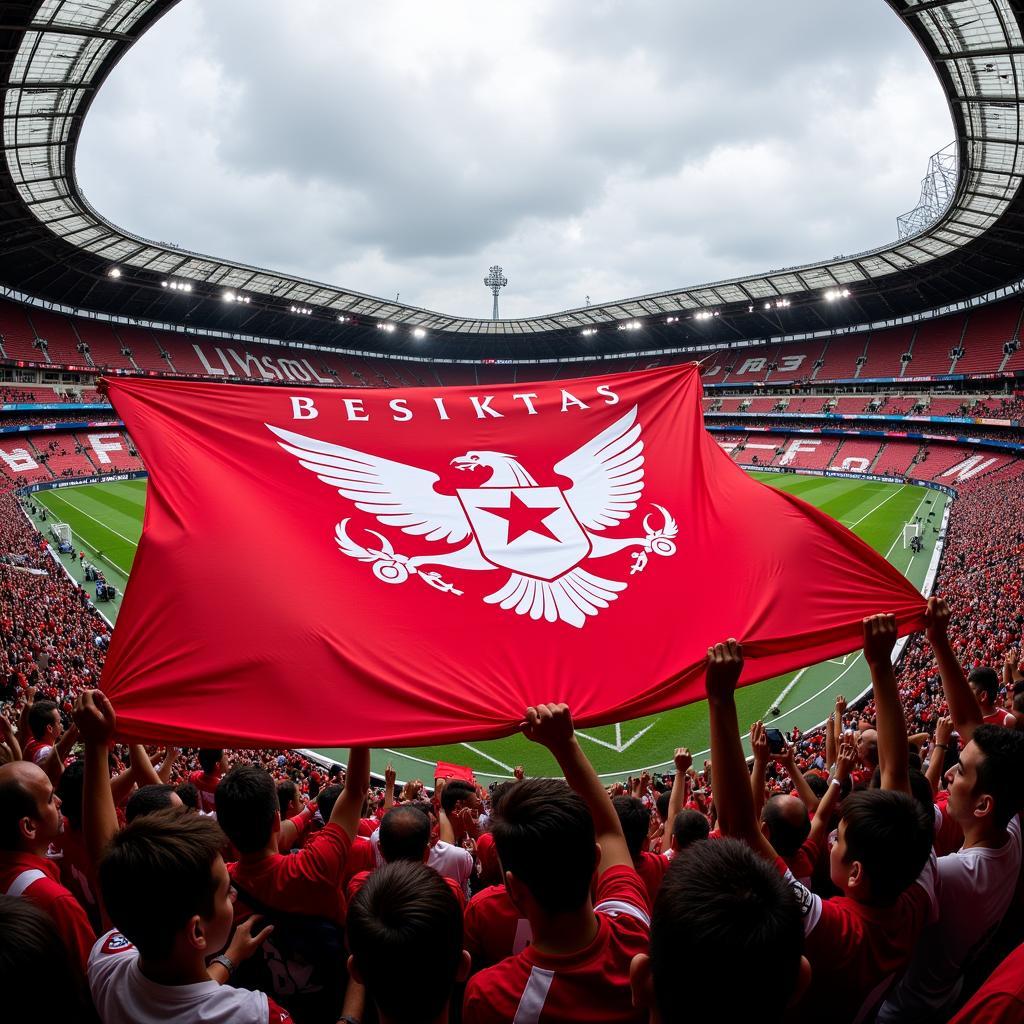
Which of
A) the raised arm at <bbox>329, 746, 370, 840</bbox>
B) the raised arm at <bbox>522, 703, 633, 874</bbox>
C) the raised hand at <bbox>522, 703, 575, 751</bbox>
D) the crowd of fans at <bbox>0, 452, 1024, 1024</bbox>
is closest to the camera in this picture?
the crowd of fans at <bbox>0, 452, 1024, 1024</bbox>

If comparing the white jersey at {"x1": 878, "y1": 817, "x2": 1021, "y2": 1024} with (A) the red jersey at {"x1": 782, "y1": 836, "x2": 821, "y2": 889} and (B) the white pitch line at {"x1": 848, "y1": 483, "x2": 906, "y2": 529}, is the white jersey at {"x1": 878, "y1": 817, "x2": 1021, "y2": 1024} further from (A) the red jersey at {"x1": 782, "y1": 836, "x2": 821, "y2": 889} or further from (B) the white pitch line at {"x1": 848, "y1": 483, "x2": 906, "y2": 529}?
(B) the white pitch line at {"x1": 848, "y1": 483, "x2": 906, "y2": 529}

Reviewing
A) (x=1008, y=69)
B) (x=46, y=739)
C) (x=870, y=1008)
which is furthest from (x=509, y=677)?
(x=1008, y=69)

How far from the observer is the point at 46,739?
5262mm

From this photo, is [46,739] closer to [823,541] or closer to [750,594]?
[750,594]

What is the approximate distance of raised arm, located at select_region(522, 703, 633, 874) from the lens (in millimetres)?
2512

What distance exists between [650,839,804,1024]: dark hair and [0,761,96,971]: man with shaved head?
2264 mm

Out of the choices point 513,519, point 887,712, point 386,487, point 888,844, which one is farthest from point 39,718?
point 887,712

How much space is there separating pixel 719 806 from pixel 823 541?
2611mm

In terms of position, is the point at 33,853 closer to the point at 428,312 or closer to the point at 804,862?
the point at 804,862

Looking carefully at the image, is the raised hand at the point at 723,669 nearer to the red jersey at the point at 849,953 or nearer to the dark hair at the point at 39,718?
the red jersey at the point at 849,953

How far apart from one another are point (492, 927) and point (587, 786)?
78 centimetres

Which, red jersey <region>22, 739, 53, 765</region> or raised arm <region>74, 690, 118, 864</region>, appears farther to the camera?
red jersey <region>22, 739, 53, 765</region>

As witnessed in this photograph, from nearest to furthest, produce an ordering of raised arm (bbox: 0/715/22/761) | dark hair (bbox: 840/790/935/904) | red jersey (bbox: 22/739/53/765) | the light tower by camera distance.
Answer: dark hair (bbox: 840/790/935/904)
raised arm (bbox: 0/715/22/761)
red jersey (bbox: 22/739/53/765)
the light tower

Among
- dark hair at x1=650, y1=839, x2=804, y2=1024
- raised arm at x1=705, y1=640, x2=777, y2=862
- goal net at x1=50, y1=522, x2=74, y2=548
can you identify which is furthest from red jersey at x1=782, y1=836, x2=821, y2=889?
goal net at x1=50, y1=522, x2=74, y2=548
